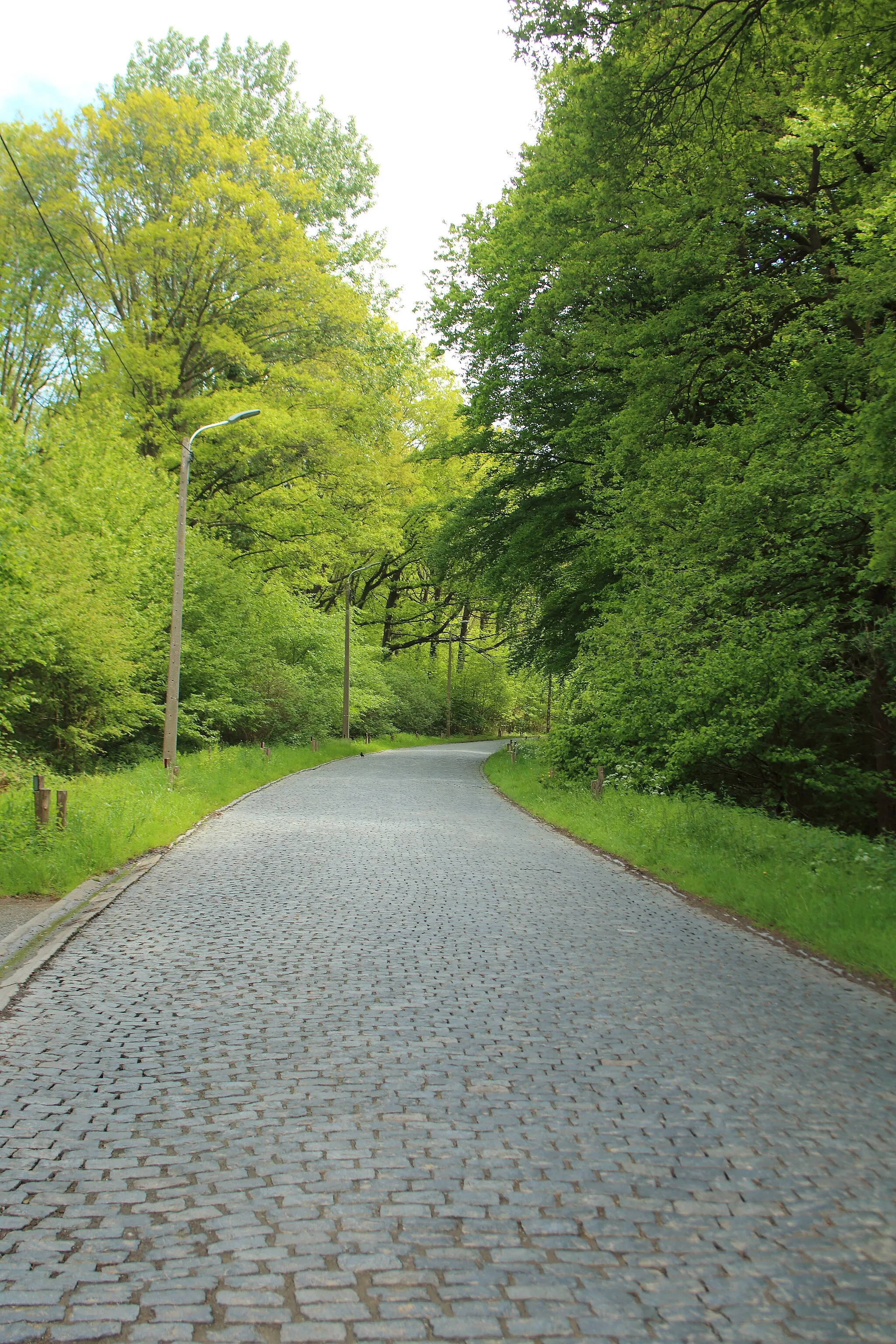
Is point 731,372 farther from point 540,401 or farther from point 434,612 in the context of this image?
point 434,612

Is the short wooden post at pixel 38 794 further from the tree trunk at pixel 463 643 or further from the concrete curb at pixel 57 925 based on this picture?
the tree trunk at pixel 463 643

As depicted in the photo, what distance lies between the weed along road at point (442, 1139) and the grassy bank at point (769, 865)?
62 centimetres

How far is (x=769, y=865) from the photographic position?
10305mm

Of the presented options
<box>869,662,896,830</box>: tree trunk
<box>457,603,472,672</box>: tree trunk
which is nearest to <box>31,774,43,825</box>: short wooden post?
<box>869,662,896,830</box>: tree trunk

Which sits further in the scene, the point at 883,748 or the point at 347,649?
the point at 347,649

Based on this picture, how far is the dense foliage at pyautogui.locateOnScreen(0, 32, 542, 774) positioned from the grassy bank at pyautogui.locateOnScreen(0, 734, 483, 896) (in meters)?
2.15

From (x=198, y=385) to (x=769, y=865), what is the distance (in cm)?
2594

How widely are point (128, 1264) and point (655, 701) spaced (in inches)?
524

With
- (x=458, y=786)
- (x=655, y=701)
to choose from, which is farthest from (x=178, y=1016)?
(x=458, y=786)

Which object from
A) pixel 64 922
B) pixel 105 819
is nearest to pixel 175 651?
pixel 105 819

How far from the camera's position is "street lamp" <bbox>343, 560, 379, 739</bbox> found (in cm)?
3856

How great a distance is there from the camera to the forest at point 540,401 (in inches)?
450

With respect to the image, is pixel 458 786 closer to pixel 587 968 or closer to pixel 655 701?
pixel 655 701

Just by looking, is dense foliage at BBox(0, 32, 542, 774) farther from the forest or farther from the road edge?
the road edge
